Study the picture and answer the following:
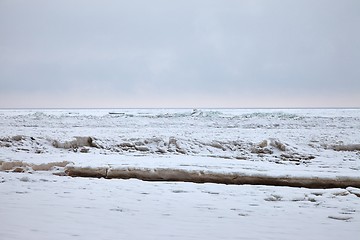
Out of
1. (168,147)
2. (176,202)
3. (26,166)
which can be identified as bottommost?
(176,202)

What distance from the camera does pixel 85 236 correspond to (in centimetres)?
438

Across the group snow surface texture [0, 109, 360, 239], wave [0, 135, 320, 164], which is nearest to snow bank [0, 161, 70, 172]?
snow surface texture [0, 109, 360, 239]

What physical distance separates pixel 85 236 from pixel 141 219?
106 centimetres

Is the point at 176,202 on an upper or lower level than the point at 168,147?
lower

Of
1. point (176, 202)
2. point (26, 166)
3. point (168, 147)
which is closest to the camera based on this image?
point (176, 202)

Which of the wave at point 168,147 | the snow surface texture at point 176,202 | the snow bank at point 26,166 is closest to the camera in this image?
the snow surface texture at point 176,202

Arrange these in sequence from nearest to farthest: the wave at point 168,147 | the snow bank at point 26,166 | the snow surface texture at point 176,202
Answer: the snow surface texture at point 176,202, the snow bank at point 26,166, the wave at point 168,147

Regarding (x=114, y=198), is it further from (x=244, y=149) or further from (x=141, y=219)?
(x=244, y=149)

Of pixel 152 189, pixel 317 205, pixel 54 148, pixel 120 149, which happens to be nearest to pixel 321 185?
pixel 317 205

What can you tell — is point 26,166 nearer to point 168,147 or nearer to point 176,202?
point 176,202

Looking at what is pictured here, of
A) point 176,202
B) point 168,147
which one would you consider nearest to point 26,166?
point 176,202

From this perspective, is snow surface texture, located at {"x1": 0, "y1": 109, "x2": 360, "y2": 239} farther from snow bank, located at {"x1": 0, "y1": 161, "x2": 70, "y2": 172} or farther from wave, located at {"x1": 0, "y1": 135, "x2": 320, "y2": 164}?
wave, located at {"x1": 0, "y1": 135, "x2": 320, "y2": 164}

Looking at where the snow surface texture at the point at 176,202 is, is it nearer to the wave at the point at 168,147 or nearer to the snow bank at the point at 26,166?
the snow bank at the point at 26,166

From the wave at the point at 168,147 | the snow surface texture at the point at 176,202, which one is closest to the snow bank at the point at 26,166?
the snow surface texture at the point at 176,202
